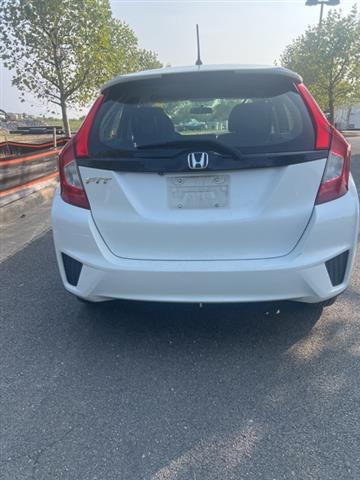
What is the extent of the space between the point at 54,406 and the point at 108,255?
34.0 inches

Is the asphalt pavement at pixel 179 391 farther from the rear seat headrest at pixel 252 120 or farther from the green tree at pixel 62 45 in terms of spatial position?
the green tree at pixel 62 45

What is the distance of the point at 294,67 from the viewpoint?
27.3 m

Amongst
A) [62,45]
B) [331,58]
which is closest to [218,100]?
[62,45]

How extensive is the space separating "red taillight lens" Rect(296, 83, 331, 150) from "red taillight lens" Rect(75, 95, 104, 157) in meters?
1.23

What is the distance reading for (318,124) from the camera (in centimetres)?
238

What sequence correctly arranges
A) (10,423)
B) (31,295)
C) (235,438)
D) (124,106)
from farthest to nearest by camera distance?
1. (31,295)
2. (124,106)
3. (10,423)
4. (235,438)

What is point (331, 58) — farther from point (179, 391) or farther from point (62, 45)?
point (179, 391)

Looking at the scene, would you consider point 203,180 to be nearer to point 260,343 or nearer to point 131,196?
point 131,196

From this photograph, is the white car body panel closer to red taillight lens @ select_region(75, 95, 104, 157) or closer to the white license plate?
the white license plate

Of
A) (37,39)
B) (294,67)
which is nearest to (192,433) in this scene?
(37,39)

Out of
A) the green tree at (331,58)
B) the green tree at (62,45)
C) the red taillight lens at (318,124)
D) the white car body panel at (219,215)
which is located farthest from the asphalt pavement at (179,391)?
the green tree at (331,58)

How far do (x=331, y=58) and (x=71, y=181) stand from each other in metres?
26.6

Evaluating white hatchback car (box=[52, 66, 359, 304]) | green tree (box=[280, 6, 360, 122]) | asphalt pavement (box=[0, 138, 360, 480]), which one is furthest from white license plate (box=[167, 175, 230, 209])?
green tree (box=[280, 6, 360, 122])

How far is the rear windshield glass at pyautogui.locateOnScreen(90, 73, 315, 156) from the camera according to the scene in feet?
7.70
